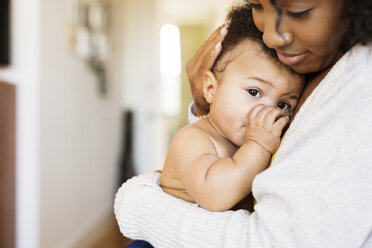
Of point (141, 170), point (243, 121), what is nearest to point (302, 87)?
Answer: point (243, 121)

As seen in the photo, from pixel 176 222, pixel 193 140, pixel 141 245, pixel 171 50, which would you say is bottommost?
pixel 171 50

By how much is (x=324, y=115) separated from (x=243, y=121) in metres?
0.33

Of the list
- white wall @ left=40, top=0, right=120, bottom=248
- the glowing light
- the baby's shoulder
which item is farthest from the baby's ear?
the glowing light

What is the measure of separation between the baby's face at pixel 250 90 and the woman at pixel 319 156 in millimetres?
163

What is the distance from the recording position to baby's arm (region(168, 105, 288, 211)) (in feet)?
2.53

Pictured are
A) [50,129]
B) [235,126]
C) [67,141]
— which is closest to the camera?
[235,126]

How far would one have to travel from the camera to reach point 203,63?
1.11 m

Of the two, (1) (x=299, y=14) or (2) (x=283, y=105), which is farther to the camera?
(2) (x=283, y=105)

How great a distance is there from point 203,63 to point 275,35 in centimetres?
43

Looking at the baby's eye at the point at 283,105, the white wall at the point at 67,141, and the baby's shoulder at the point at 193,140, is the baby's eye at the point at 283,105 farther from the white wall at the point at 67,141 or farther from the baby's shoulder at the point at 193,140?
the white wall at the point at 67,141

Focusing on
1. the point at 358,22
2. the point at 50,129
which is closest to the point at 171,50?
the point at 50,129

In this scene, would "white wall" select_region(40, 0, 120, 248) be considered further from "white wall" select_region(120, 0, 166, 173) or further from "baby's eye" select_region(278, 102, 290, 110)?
"baby's eye" select_region(278, 102, 290, 110)

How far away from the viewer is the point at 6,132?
7.23ft

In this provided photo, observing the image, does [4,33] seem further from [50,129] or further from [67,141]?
[67,141]
